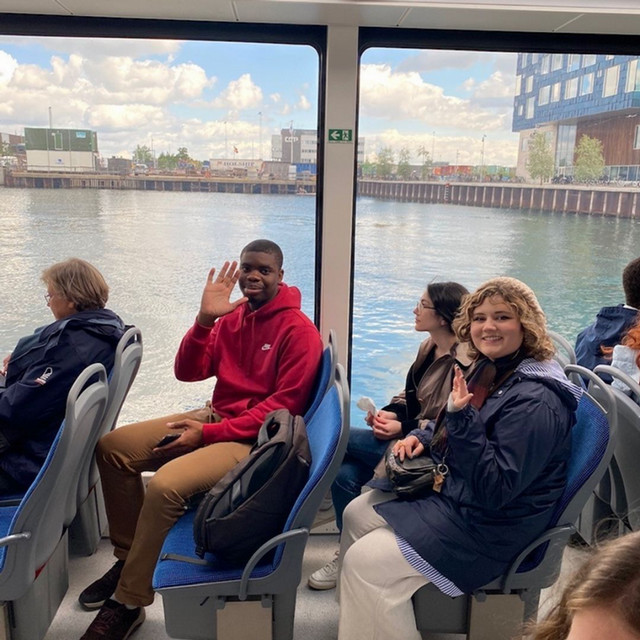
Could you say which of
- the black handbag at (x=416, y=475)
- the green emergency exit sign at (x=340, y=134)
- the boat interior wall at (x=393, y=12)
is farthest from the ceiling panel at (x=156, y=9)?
the black handbag at (x=416, y=475)

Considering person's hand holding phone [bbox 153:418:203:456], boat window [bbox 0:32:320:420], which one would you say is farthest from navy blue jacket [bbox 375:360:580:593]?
boat window [bbox 0:32:320:420]

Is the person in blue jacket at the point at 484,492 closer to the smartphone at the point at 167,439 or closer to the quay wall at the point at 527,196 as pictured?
the smartphone at the point at 167,439

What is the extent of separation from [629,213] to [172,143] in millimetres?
2548

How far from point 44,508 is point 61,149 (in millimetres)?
2078

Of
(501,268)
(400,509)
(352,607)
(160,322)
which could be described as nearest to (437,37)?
(501,268)

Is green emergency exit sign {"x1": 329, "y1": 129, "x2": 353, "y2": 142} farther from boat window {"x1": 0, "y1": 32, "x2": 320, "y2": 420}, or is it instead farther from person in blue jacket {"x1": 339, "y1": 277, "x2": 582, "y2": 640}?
person in blue jacket {"x1": 339, "y1": 277, "x2": 582, "y2": 640}

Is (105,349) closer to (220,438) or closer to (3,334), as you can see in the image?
(220,438)

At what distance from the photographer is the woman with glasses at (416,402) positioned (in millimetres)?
2459

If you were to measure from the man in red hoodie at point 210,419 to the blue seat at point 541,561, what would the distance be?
860mm

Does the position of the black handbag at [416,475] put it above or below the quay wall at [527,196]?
below

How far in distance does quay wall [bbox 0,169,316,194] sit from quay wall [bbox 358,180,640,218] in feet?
1.83

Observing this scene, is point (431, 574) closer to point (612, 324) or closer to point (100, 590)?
point (100, 590)

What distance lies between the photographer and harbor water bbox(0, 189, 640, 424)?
3402 millimetres

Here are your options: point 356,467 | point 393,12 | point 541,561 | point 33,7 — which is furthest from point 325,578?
point 33,7
